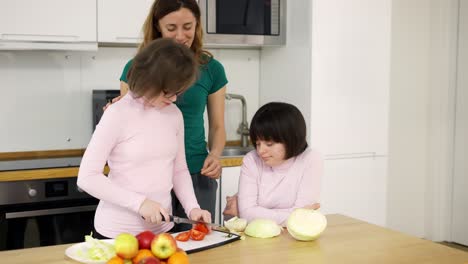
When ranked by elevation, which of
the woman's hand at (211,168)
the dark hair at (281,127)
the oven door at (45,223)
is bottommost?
the oven door at (45,223)

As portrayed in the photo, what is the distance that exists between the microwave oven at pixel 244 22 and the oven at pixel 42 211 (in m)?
1.07

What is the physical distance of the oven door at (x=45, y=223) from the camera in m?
2.75

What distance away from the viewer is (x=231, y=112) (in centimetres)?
377

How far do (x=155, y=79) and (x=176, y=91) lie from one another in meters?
0.07

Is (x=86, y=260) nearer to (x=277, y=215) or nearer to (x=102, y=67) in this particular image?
(x=277, y=215)

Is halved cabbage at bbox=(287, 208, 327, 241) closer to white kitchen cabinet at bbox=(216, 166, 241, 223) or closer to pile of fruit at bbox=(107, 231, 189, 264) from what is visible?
pile of fruit at bbox=(107, 231, 189, 264)

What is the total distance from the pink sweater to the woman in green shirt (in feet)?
0.38

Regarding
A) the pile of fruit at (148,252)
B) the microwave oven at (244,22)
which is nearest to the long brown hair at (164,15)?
the pile of fruit at (148,252)

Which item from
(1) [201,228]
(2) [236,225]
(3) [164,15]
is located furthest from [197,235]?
(3) [164,15]

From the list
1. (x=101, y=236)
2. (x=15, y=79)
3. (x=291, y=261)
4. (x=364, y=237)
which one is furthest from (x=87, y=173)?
(x=15, y=79)

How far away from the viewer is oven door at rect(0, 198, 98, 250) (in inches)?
108

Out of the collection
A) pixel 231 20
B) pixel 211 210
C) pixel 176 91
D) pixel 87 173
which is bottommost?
pixel 211 210

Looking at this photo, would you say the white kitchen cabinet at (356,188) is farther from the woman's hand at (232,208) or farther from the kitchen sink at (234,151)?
the woman's hand at (232,208)

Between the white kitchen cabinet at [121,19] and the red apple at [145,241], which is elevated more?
the white kitchen cabinet at [121,19]
